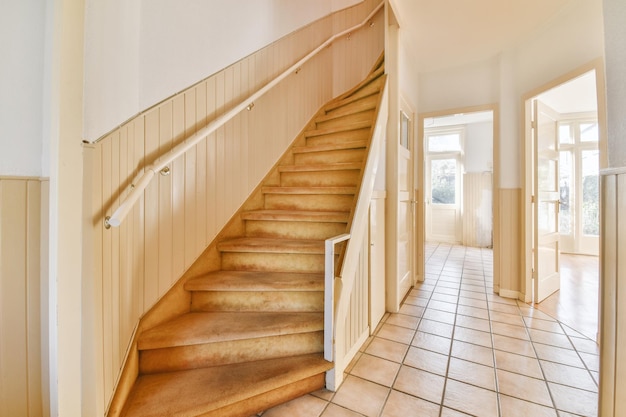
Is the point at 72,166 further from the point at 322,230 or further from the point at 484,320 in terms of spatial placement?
the point at 484,320

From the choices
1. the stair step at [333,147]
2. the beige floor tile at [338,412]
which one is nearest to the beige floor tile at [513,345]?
the beige floor tile at [338,412]

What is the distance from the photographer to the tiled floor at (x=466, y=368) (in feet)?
4.62

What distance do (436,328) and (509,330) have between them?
0.61m

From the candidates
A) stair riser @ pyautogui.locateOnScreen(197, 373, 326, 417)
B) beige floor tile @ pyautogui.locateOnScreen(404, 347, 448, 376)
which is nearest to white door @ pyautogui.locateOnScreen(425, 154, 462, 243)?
beige floor tile @ pyautogui.locateOnScreen(404, 347, 448, 376)

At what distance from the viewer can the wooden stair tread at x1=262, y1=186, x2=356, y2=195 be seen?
225 cm

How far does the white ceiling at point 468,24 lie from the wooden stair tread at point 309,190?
1.71 meters

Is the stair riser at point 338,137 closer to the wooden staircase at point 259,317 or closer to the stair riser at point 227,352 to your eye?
the wooden staircase at point 259,317

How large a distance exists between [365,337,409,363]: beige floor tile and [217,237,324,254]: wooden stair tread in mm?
842

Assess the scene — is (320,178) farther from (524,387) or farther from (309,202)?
(524,387)

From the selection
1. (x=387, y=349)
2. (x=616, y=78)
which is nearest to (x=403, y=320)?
(x=387, y=349)

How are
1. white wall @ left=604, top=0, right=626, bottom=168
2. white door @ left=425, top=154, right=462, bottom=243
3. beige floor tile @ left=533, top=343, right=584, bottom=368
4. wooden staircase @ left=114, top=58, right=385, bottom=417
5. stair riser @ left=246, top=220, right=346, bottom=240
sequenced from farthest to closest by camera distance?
white door @ left=425, top=154, right=462, bottom=243 < stair riser @ left=246, top=220, right=346, bottom=240 < beige floor tile @ left=533, top=343, right=584, bottom=368 < wooden staircase @ left=114, top=58, right=385, bottom=417 < white wall @ left=604, top=0, right=626, bottom=168

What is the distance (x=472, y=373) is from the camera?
1.68 m

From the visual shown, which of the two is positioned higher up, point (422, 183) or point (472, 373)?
point (422, 183)

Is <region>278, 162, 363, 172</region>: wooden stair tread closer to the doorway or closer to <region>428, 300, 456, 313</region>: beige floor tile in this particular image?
<region>428, 300, 456, 313</region>: beige floor tile
